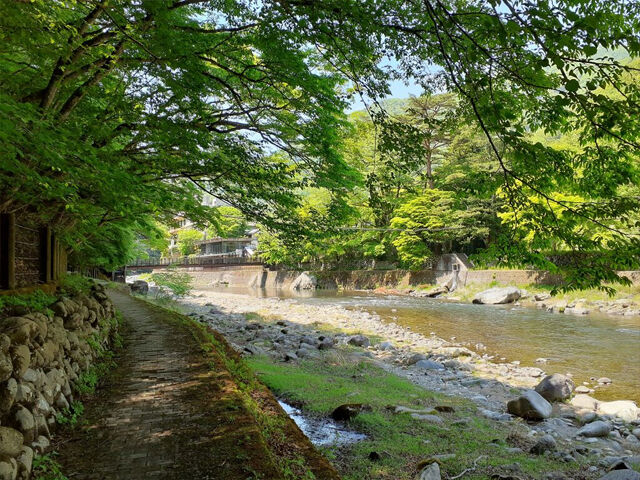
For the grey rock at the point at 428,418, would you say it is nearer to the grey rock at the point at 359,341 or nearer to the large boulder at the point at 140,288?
the grey rock at the point at 359,341

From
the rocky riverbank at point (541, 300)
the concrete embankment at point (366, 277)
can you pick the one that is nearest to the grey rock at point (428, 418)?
the concrete embankment at point (366, 277)

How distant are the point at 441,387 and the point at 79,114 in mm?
8693

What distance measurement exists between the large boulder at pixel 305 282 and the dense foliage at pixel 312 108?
94.7ft

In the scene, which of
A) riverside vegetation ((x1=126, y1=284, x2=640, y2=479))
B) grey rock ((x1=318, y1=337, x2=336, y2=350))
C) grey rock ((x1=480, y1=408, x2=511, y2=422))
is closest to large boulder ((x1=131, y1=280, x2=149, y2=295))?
riverside vegetation ((x1=126, y1=284, x2=640, y2=479))

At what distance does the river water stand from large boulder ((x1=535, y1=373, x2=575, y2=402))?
830 mm

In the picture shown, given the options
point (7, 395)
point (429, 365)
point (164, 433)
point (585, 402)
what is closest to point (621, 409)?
point (585, 402)

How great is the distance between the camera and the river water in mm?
9812

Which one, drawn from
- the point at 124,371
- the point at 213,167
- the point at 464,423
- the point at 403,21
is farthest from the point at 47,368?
the point at 464,423

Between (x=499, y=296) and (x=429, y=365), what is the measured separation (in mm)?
14231

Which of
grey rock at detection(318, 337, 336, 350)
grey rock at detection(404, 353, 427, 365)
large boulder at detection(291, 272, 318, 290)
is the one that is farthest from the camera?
large boulder at detection(291, 272, 318, 290)

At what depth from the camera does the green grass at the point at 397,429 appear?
4.61 m

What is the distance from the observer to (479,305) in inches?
874

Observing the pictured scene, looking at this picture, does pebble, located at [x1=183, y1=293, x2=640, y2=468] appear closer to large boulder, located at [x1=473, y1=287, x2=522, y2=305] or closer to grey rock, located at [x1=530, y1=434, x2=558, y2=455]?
grey rock, located at [x1=530, y1=434, x2=558, y2=455]

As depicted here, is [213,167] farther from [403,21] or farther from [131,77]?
[403,21]
